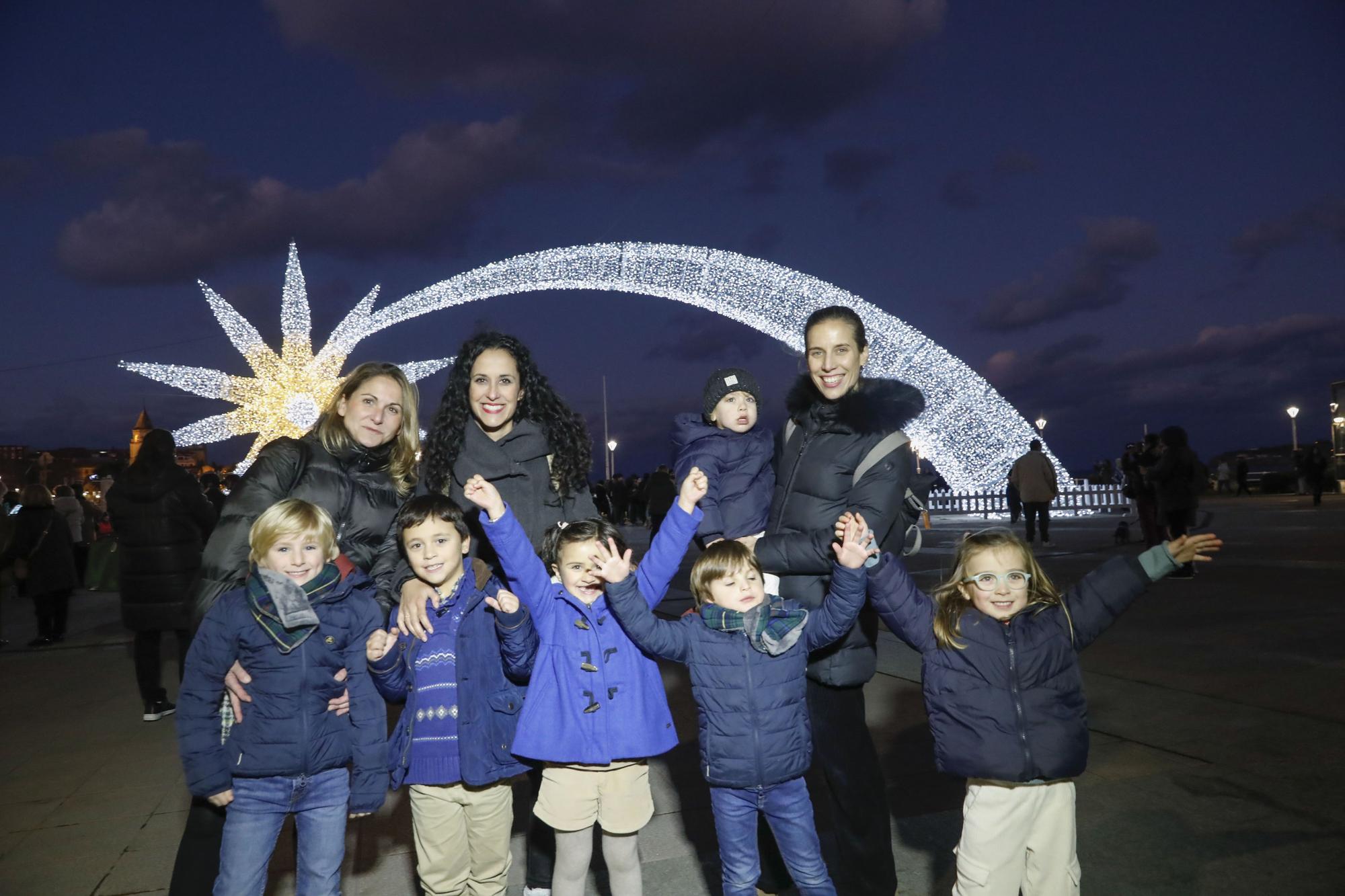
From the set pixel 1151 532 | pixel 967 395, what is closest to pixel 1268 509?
pixel 967 395

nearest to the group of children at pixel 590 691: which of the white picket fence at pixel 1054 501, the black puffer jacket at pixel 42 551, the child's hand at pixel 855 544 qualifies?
the child's hand at pixel 855 544

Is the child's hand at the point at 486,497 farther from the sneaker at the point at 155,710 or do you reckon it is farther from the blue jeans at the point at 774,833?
the sneaker at the point at 155,710

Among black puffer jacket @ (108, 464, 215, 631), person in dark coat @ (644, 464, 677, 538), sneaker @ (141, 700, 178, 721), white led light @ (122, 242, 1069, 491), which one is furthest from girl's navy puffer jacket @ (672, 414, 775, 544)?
white led light @ (122, 242, 1069, 491)

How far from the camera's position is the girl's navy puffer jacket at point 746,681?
102 inches

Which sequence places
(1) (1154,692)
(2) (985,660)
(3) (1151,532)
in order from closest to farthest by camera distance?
(2) (985,660) < (1) (1154,692) < (3) (1151,532)

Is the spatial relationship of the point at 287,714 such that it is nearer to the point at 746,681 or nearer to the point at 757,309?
the point at 746,681

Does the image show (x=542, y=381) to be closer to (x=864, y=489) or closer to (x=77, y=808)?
(x=864, y=489)

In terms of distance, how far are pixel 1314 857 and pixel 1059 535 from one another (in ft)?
46.5

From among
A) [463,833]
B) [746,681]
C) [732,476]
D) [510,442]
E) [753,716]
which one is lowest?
[463,833]

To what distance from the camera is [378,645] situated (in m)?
2.70

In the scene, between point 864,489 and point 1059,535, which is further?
point 1059,535

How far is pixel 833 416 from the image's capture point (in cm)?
295

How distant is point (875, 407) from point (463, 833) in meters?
1.93

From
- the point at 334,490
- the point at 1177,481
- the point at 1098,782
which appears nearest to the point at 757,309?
the point at 1177,481
